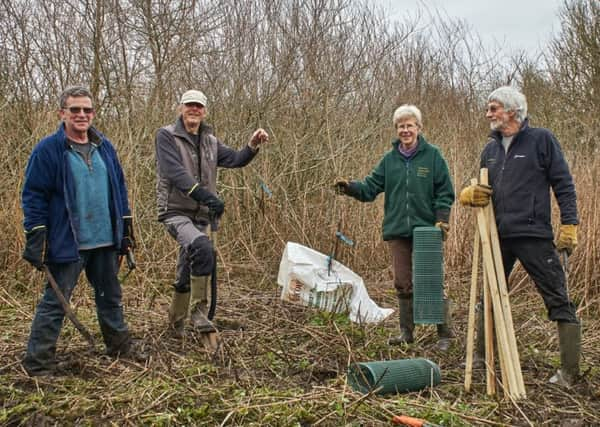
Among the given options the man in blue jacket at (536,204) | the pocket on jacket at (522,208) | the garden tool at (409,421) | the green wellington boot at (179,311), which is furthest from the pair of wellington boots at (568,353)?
the green wellington boot at (179,311)

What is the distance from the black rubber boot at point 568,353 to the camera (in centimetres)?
412

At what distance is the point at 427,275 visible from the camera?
4910mm

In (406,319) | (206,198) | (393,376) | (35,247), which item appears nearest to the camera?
(393,376)

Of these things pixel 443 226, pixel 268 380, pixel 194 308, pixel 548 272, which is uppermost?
pixel 443 226

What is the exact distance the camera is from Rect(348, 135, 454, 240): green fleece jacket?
509 centimetres

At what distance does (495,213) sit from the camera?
166 inches

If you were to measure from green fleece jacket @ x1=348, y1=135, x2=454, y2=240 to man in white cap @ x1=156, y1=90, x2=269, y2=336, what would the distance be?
4.33 ft

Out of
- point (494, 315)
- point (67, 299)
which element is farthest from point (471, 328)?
point (67, 299)

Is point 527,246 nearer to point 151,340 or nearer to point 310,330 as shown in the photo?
point 310,330

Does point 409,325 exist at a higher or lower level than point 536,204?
lower

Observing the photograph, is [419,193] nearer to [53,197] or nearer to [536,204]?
[536,204]

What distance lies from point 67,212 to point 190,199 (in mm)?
1009

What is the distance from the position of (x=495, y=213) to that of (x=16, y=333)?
151 inches

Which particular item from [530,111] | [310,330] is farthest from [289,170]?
[530,111]
